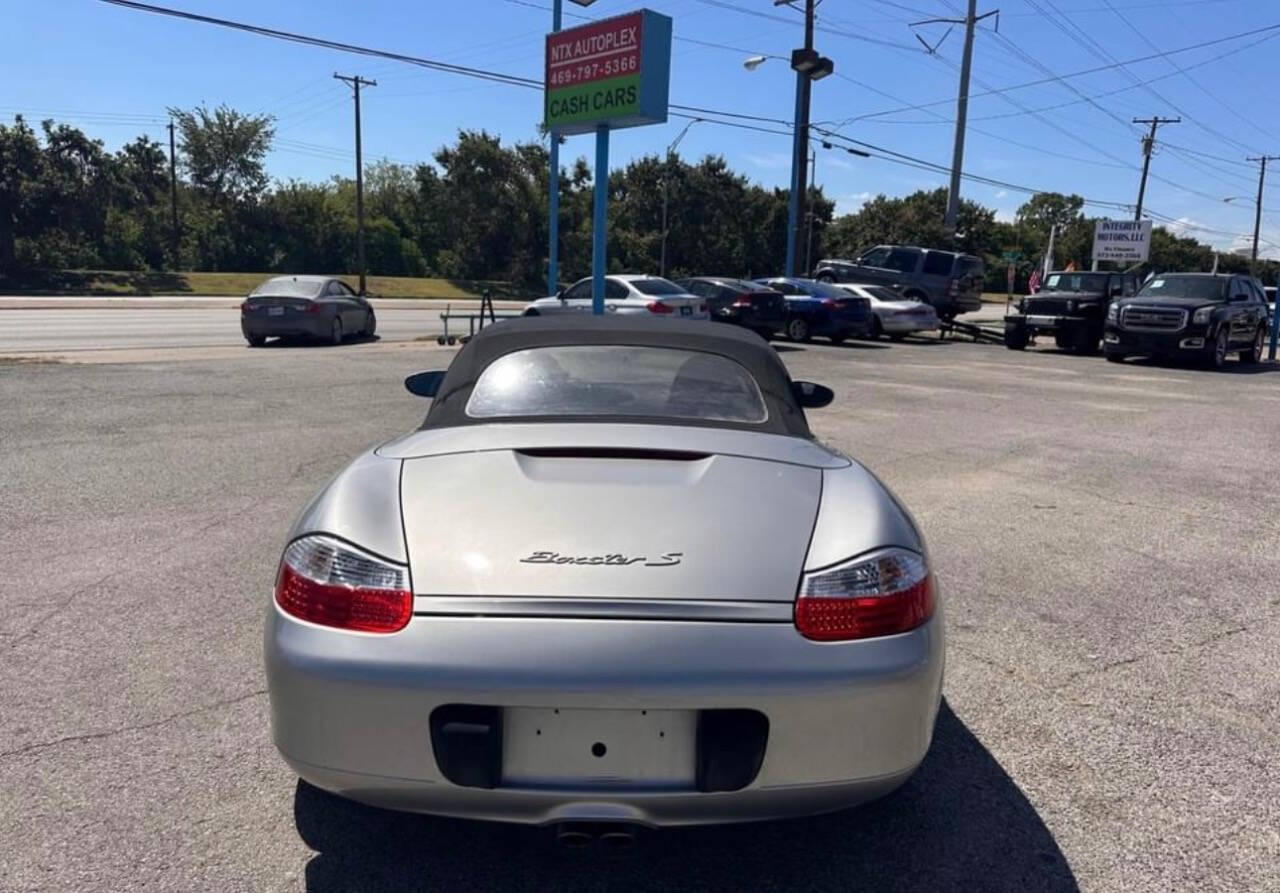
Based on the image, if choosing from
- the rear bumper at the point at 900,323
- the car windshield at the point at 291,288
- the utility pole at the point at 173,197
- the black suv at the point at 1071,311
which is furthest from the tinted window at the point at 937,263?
the utility pole at the point at 173,197

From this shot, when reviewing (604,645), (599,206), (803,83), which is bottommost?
(604,645)

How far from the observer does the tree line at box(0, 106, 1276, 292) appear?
2040 inches

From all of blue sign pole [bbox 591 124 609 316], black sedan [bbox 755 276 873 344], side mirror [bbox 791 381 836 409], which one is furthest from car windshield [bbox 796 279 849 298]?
side mirror [bbox 791 381 836 409]

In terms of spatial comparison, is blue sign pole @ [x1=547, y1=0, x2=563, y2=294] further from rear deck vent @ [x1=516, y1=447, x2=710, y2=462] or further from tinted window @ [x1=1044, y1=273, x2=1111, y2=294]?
rear deck vent @ [x1=516, y1=447, x2=710, y2=462]

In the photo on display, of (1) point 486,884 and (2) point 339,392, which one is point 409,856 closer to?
(1) point 486,884

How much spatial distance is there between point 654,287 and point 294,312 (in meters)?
7.01

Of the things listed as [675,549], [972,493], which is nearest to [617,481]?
[675,549]

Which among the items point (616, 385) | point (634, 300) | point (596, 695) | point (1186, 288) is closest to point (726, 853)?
point (596, 695)

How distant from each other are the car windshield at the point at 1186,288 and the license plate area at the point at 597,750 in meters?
20.6

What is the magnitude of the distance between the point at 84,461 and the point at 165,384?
4.59 metres

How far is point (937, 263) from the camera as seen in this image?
26938 millimetres

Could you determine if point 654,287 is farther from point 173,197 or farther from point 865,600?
point 173,197

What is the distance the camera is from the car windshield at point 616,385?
325 centimetres

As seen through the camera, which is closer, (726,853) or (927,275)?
(726,853)
